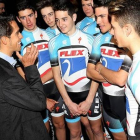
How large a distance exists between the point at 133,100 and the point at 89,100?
1539 millimetres

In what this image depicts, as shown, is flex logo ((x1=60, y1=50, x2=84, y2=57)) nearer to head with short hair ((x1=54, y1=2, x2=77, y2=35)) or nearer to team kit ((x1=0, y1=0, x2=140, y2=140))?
team kit ((x1=0, y1=0, x2=140, y2=140))

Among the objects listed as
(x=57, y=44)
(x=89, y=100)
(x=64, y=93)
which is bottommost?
(x=89, y=100)

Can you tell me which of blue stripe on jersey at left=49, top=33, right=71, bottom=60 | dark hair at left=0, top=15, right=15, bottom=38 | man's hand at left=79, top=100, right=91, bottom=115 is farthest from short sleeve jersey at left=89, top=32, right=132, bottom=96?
dark hair at left=0, top=15, right=15, bottom=38

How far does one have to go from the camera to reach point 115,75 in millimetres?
2635

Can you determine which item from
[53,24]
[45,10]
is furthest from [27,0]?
[53,24]

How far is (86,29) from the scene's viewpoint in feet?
13.9

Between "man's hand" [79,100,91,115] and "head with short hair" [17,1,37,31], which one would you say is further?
"head with short hair" [17,1,37,31]

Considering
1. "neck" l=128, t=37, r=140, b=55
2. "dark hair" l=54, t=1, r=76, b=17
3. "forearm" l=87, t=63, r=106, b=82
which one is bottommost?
"forearm" l=87, t=63, r=106, b=82

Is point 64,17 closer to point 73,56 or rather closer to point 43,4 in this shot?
point 73,56

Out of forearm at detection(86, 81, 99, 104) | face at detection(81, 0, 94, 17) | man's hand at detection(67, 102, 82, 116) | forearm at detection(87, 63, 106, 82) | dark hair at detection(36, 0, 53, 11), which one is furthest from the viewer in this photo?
face at detection(81, 0, 94, 17)

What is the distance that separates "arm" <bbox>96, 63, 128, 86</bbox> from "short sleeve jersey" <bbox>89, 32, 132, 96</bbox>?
0.67 feet

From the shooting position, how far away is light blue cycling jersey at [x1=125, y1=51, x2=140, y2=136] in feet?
6.01

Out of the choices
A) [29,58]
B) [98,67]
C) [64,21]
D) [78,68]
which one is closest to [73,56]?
[78,68]

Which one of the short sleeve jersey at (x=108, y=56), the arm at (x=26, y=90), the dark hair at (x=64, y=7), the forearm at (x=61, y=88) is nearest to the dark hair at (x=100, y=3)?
the short sleeve jersey at (x=108, y=56)
